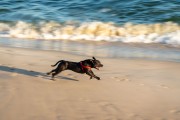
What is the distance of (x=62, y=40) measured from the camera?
11141mm

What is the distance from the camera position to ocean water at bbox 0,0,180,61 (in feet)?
33.3

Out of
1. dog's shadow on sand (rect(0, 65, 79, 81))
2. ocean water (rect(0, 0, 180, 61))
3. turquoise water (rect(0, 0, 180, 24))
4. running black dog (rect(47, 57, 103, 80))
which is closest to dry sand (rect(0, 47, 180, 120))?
dog's shadow on sand (rect(0, 65, 79, 81))

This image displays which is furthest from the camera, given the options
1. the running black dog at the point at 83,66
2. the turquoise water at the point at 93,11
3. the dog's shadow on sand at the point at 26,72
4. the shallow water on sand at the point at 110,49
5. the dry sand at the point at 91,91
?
the turquoise water at the point at 93,11

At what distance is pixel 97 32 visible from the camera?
40.2 feet

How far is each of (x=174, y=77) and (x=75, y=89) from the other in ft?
6.28

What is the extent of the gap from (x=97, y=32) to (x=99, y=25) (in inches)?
30.1

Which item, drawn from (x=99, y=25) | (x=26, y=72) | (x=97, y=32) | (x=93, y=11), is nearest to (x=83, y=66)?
(x=26, y=72)

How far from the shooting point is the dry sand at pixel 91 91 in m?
4.71

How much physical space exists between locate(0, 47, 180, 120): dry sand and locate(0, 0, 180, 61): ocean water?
1572mm

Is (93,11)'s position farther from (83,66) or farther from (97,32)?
(83,66)

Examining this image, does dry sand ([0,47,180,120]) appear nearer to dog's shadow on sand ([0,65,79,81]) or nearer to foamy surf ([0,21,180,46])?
dog's shadow on sand ([0,65,79,81])

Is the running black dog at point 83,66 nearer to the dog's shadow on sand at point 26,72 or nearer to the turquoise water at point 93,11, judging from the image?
the dog's shadow on sand at point 26,72

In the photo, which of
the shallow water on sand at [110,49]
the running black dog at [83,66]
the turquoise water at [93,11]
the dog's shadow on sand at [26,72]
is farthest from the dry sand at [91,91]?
the turquoise water at [93,11]

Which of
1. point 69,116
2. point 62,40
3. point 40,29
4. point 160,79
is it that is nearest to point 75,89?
point 69,116
